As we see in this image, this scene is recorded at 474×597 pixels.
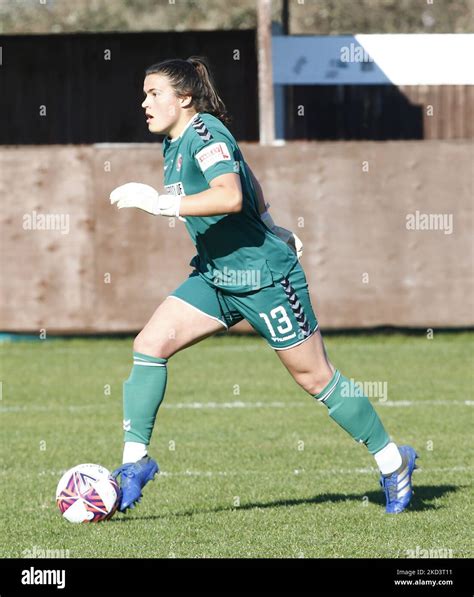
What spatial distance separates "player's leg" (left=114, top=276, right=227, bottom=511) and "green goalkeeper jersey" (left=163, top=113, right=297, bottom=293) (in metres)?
0.17

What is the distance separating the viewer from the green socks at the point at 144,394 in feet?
21.6

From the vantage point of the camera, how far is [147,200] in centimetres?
605

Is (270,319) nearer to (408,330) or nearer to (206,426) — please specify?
(206,426)

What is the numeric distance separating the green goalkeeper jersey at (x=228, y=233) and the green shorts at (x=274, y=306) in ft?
0.17

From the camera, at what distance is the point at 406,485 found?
671 centimetres

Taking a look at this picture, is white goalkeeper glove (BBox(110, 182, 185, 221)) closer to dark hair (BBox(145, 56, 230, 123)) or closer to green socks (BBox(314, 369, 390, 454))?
dark hair (BBox(145, 56, 230, 123))

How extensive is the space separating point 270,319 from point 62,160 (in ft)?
33.7

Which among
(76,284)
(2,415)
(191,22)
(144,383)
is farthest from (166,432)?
(191,22)

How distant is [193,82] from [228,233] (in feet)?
2.53

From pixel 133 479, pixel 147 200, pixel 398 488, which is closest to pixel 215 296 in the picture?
pixel 147 200

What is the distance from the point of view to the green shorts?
6.45 meters

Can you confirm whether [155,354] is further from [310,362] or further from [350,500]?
[350,500]

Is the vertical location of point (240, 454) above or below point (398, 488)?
below
